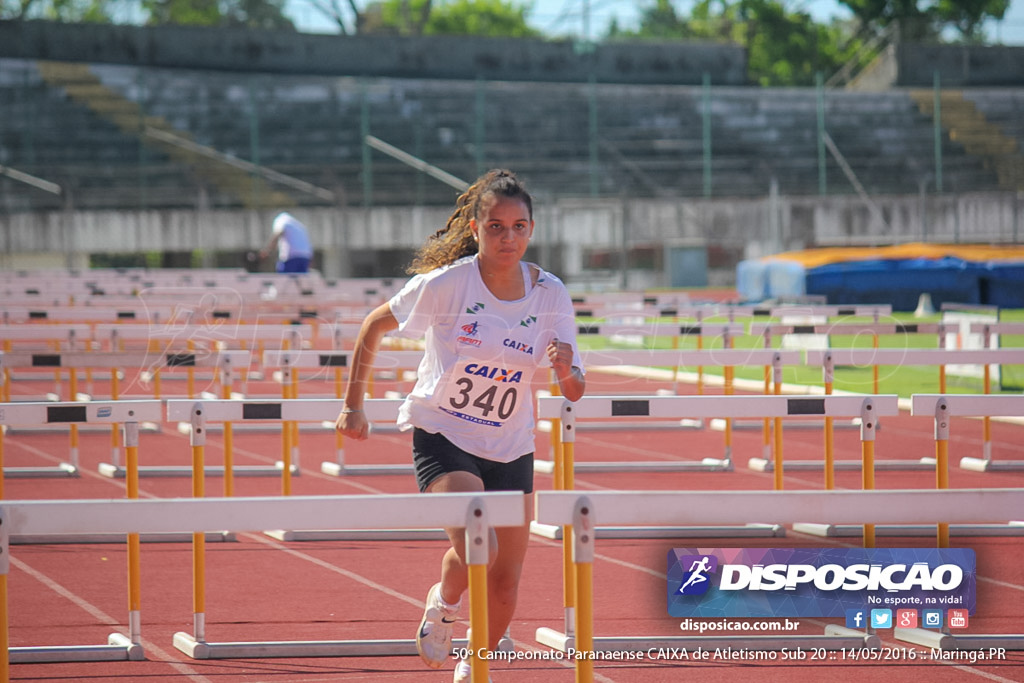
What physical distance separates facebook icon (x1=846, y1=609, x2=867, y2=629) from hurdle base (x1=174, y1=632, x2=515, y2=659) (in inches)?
54.5

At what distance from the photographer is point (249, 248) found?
1185 inches

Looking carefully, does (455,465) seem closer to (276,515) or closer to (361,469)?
(276,515)

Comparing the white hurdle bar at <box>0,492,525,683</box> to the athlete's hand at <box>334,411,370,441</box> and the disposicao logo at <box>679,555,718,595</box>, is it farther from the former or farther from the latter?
the disposicao logo at <box>679,555,718,595</box>

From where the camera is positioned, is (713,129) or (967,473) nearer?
(967,473)

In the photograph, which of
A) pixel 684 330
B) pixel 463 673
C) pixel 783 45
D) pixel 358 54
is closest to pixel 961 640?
pixel 463 673

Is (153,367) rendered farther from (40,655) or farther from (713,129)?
(713,129)

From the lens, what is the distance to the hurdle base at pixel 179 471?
32.9ft

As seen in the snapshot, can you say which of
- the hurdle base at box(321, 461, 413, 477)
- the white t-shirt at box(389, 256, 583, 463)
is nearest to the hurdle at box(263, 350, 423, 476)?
the hurdle base at box(321, 461, 413, 477)

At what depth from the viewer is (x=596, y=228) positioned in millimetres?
31578

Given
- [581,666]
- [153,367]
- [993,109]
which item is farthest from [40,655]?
[993,109]

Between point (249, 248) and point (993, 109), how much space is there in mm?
22054

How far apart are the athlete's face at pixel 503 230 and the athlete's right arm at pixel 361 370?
1.37 ft

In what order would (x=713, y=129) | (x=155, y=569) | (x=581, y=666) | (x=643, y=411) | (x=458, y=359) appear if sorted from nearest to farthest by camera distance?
1. (x=581, y=666)
2. (x=458, y=359)
3. (x=643, y=411)
4. (x=155, y=569)
5. (x=713, y=129)

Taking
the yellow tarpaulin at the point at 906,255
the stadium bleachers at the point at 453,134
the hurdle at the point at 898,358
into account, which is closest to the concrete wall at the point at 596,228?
the stadium bleachers at the point at 453,134
